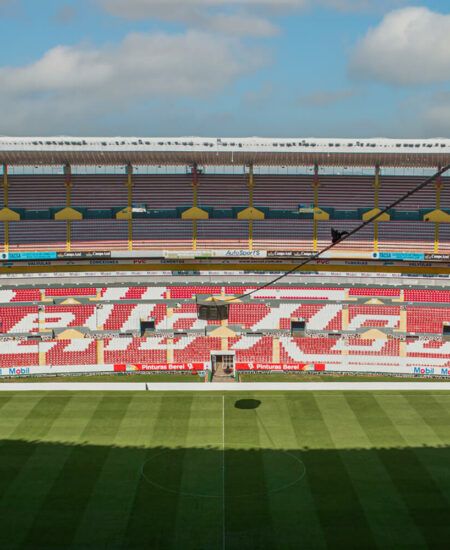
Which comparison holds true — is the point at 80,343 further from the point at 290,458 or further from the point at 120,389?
the point at 290,458

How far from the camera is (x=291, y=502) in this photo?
1850cm

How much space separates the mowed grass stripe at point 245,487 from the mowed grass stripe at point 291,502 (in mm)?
242

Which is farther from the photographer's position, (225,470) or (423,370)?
(423,370)

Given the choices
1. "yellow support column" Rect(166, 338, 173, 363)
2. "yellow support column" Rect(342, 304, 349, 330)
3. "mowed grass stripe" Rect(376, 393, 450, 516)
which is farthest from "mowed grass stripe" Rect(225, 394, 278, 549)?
"yellow support column" Rect(342, 304, 349, 330)

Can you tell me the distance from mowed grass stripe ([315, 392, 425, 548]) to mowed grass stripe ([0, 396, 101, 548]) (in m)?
10.4

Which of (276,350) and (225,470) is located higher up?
(276,350)

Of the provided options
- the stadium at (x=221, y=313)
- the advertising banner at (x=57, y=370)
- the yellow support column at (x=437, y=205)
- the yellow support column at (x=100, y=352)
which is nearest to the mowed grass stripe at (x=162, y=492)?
the stadium at (x=221, y=313)

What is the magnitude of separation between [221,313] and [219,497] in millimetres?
11251

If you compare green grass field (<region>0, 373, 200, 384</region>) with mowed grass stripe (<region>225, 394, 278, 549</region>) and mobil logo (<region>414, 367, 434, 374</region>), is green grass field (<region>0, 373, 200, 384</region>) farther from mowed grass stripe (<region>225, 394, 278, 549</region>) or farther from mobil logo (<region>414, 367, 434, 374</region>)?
mobil logo (<region>414, 367, 434, 374</region>)

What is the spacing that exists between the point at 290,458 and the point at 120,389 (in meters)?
11.1

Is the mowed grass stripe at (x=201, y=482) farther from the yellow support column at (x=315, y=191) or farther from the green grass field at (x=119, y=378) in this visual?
the yellow support column at (x=315, y=191)

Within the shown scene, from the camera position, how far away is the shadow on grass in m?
16.5

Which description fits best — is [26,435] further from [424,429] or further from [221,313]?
[424,429]

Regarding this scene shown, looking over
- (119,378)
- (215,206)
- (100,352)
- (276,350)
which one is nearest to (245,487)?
(119,378)
